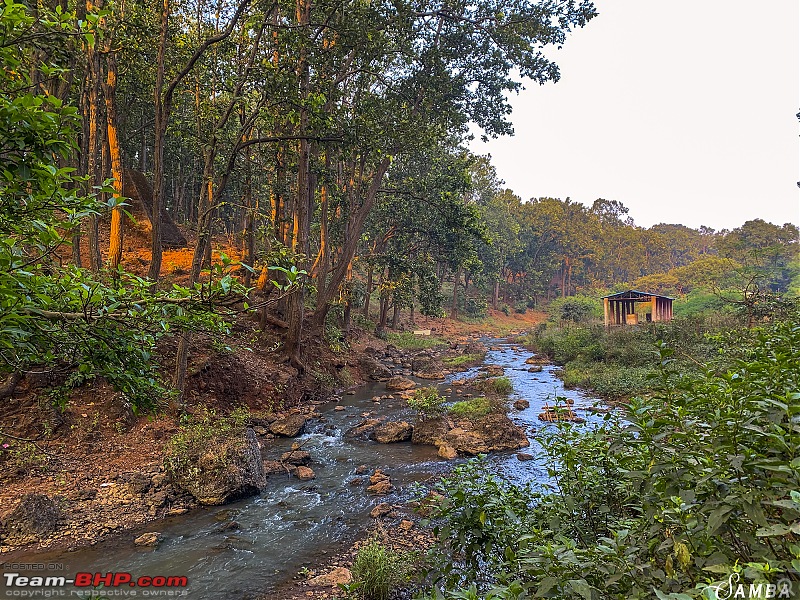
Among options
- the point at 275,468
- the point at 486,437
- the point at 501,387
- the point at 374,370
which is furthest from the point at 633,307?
the point at 275,468

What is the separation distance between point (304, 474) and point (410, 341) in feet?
74.0

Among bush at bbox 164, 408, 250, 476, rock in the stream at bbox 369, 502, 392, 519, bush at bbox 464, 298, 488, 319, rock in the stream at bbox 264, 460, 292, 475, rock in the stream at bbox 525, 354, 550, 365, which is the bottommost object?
rock in the stream at bbox 525, 354, 550, 365

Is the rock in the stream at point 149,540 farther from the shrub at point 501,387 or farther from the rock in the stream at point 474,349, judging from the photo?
the rock in the stream at point 474,349

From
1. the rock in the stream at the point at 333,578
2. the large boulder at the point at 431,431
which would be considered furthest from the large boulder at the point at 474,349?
the rock in the stream at the point at 333,578

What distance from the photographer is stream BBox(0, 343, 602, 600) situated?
6047mm

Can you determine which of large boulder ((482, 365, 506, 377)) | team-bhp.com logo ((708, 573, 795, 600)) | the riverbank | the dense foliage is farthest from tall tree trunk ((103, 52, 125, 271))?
large boulder ((482, 365, 506, 377))

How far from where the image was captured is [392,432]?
12523 mm

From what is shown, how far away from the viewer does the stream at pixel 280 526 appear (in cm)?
605

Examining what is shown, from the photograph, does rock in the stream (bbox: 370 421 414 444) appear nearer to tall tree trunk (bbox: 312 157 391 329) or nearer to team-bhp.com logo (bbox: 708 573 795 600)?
tall tree trunk (bbox: 312 157 391 329)

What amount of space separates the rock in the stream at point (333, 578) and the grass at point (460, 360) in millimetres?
20440

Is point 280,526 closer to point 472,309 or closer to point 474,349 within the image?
point 474,349

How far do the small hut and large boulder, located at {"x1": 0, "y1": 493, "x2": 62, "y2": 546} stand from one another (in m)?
35.7

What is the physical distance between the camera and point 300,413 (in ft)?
46.0

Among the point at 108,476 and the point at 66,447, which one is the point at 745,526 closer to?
the point at 108,476
